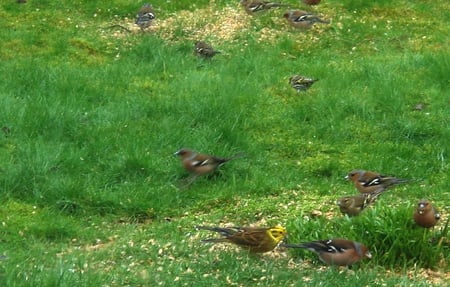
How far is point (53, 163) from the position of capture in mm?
9570

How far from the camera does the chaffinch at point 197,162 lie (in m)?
9.51

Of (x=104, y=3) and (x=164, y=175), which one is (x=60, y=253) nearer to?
(x=164, y=175)

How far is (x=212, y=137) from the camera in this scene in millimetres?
10344

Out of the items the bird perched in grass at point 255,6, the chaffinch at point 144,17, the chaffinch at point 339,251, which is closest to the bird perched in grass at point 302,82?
the bird perched in grass at point 255,6

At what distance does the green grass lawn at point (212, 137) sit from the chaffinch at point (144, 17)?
198 mm

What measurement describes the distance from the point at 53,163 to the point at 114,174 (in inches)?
24.0

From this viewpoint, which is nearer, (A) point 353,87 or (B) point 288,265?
(B) point 288,265

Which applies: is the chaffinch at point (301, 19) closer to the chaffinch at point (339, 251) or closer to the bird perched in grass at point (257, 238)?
the bird perched in grass at point (257, 238)

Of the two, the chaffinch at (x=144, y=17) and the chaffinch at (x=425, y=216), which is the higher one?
the chaffinch at (x=425, y=216)

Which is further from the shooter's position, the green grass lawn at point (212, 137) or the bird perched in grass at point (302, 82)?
the bird perched in grass at point (302, 82)

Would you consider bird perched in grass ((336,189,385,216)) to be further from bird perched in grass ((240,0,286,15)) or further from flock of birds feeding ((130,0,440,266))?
bird perched in grass ((240,0,286,15))

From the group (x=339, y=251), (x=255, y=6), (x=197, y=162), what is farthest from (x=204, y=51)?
(x=339, y=251)

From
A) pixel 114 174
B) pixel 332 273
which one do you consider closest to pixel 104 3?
pixel 114 174

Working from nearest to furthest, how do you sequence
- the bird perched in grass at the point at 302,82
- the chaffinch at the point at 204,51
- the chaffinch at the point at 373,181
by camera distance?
1. the chaffinch at the point at 373,181
2. the bird perched in grass at the point at 302,82
3. the chaffinch at the point at 204,51
